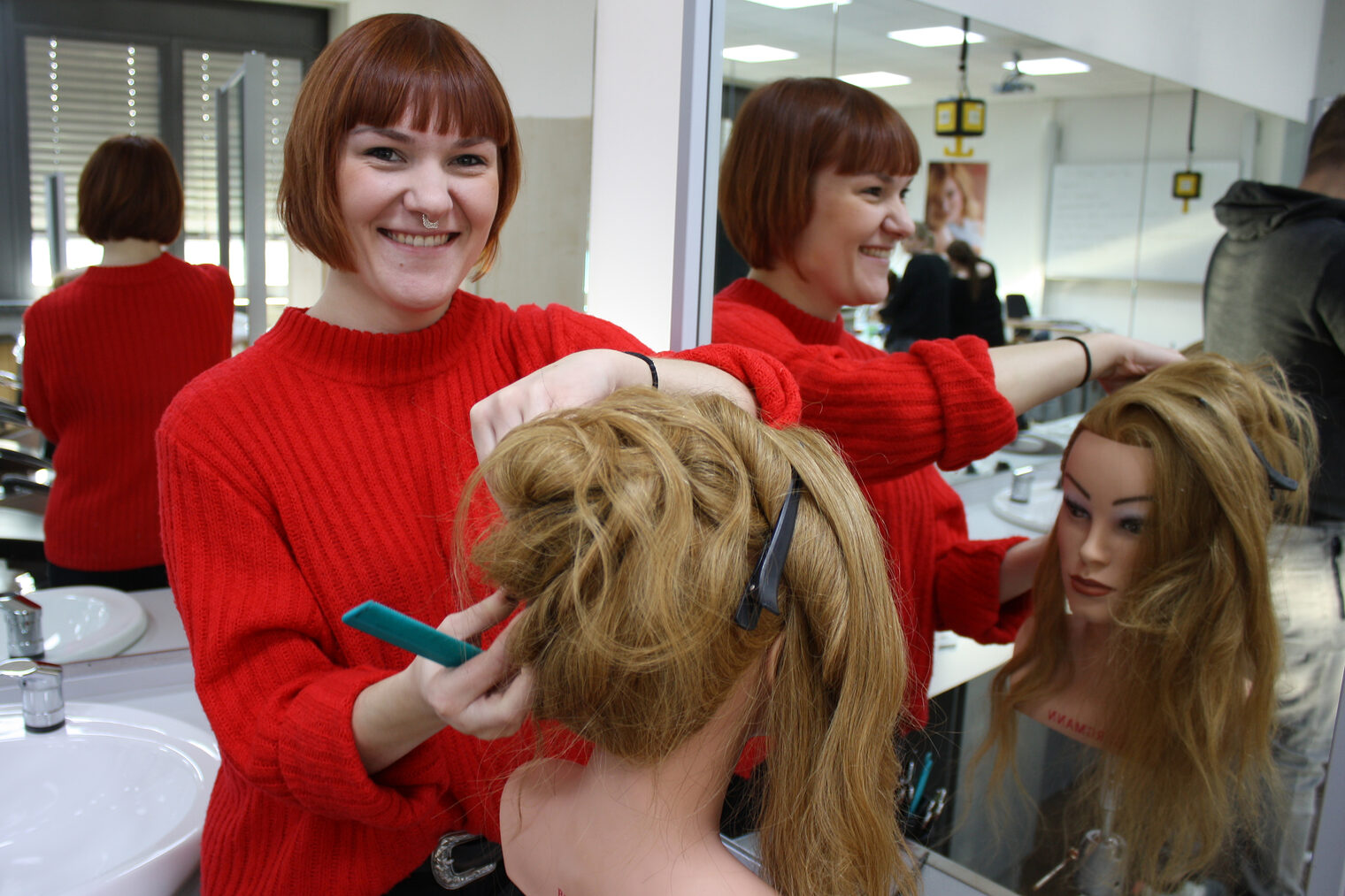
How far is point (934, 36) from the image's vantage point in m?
1.47

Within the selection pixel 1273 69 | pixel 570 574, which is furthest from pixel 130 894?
pixel 1273 69

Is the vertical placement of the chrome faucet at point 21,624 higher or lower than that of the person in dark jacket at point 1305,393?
lower

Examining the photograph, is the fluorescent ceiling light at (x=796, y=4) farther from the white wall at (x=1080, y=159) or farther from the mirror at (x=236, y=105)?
the mirror at (x=236, y=105)

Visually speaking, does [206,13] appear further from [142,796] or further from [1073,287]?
[1073,287]

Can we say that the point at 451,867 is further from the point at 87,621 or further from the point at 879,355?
the point at 87,621

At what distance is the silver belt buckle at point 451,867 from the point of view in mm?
1161

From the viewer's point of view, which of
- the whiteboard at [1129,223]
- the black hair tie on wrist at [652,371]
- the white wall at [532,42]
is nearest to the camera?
the black hair tie on wrist at [652,371]

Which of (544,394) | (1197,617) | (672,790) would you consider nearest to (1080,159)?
(1197,617)

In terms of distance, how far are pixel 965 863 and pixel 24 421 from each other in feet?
5.62

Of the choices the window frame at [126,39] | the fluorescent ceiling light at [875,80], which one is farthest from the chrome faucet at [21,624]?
the fluorescent ceiling light at [875,80]

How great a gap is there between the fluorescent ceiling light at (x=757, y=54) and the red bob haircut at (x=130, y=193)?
3.30ft

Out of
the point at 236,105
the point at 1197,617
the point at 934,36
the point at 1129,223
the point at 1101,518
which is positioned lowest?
the point at 1197,617

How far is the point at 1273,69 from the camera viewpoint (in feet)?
3.75

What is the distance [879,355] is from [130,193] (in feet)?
4.30
